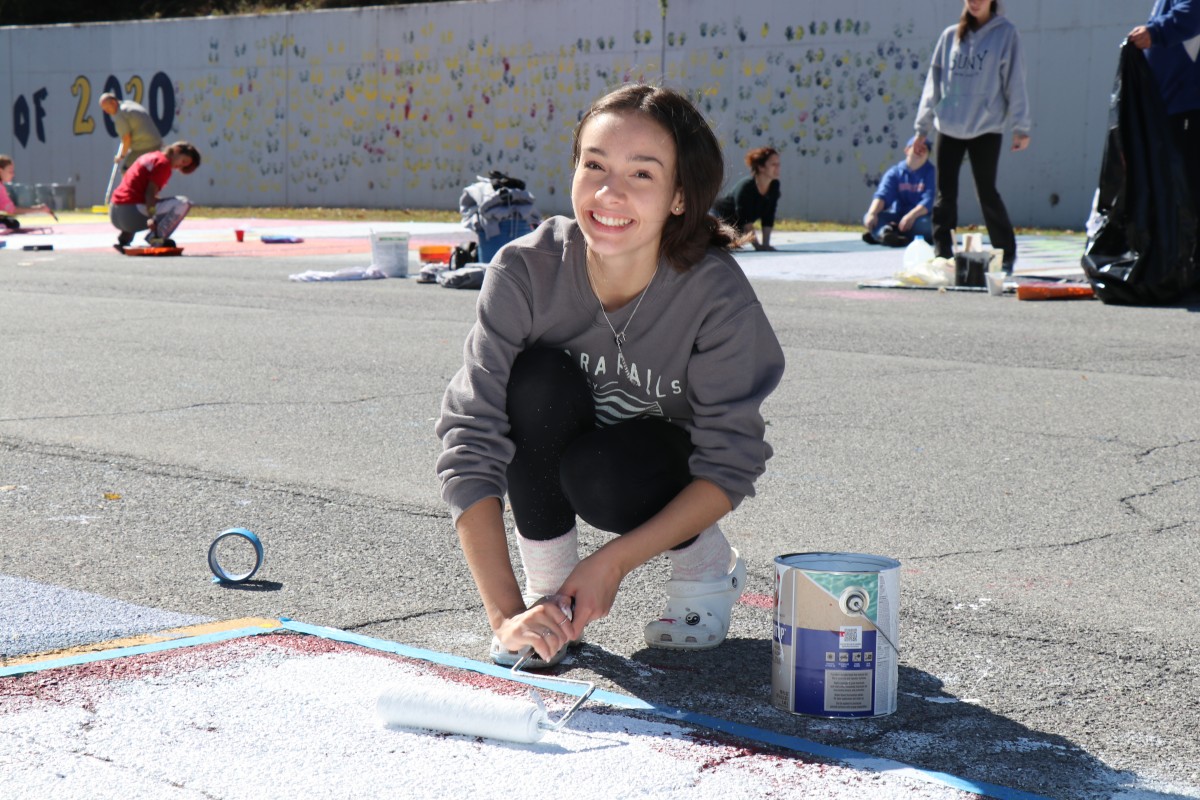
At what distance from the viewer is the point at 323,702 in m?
2.51

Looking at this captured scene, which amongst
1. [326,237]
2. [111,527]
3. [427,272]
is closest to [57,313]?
[427,272]

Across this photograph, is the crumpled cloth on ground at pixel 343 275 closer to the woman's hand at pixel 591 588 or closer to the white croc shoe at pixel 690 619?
the white croc shoe at pixel 690 619

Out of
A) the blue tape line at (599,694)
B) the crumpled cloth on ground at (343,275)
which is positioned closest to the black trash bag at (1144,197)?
the crumpled cloth on ground at (343,275)

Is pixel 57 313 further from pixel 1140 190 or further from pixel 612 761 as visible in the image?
pixel 612 761

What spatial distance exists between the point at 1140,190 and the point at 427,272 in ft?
17.3

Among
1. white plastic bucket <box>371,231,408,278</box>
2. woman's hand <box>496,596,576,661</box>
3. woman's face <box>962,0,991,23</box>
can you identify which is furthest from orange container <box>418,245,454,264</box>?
woman's hand <box>496,596,576,661</box>

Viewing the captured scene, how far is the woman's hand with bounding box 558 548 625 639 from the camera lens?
8.34ft

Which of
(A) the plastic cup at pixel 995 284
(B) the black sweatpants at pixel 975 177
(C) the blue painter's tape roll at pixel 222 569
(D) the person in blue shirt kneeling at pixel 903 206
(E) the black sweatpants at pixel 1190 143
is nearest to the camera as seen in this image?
(C) the blue painter's tape roll at pixel 222 569

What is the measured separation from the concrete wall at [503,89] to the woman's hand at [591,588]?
16.7 metres

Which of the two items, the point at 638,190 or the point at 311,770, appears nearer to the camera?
the point at 311,770

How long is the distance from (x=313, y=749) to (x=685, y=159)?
1234mm

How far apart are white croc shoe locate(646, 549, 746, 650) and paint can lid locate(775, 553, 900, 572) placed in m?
0.34

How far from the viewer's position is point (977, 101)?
420 inches

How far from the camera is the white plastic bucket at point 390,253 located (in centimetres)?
1214
